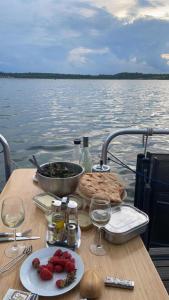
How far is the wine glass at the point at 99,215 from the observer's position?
4.52 ft

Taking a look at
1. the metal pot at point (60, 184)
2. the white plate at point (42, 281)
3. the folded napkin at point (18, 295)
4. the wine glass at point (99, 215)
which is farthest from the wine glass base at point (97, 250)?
the metal pot at point (60, 184)

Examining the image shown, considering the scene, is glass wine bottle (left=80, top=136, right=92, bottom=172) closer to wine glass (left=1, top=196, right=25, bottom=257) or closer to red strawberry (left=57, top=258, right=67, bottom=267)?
wine glass (left=1, top=196, right=25, bottom=257)

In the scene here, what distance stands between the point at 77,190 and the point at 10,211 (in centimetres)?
54

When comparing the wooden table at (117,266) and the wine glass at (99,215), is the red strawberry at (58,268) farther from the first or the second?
the wine glass at (99,215)

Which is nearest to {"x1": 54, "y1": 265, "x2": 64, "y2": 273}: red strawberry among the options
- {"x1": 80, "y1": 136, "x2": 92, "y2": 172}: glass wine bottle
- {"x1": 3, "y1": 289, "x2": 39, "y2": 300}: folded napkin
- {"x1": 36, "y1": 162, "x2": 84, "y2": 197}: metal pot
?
{"x1": 3, "y1": 289, "x2": 39, "y2": 300}: folded napkin

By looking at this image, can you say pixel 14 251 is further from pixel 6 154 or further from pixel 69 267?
pixel 6 154

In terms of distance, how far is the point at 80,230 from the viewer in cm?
154

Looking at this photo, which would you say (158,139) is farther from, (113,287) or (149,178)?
(113,287)

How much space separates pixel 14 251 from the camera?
4.46 ft

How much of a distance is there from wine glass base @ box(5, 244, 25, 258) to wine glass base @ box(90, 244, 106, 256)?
0.32 m

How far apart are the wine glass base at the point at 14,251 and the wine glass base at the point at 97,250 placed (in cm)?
32

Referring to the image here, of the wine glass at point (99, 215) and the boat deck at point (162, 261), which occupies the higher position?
the wine glass at point (99, 215)

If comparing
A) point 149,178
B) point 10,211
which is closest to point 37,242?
point 10,211

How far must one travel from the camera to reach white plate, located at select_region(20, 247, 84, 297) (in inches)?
43.9
